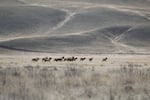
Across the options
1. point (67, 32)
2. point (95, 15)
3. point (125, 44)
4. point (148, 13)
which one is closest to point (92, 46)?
point (125, 44)

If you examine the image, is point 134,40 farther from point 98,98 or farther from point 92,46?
point 98,98

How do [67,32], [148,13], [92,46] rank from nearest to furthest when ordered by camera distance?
[92,46], [67,32], [148,13]

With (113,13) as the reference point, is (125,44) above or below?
below

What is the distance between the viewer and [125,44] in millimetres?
93750

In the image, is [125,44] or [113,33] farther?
[113,33]

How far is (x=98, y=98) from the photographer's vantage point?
14.1 meters

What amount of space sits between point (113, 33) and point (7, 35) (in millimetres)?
24107

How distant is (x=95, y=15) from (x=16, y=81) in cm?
10033

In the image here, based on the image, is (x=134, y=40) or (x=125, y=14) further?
(x=125, y=14)

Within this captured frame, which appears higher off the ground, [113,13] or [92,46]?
[113,13]

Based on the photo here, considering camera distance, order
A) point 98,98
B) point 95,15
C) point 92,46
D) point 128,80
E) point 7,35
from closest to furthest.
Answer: point 98,98
point 128,80
point 92,46
point 7,35
point 95,15

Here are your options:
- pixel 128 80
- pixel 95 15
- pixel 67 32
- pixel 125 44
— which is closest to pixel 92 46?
pixel 125 44

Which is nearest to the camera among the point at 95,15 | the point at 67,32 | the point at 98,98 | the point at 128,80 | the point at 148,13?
the point at 98,98

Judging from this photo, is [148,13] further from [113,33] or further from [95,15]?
[113,33]
